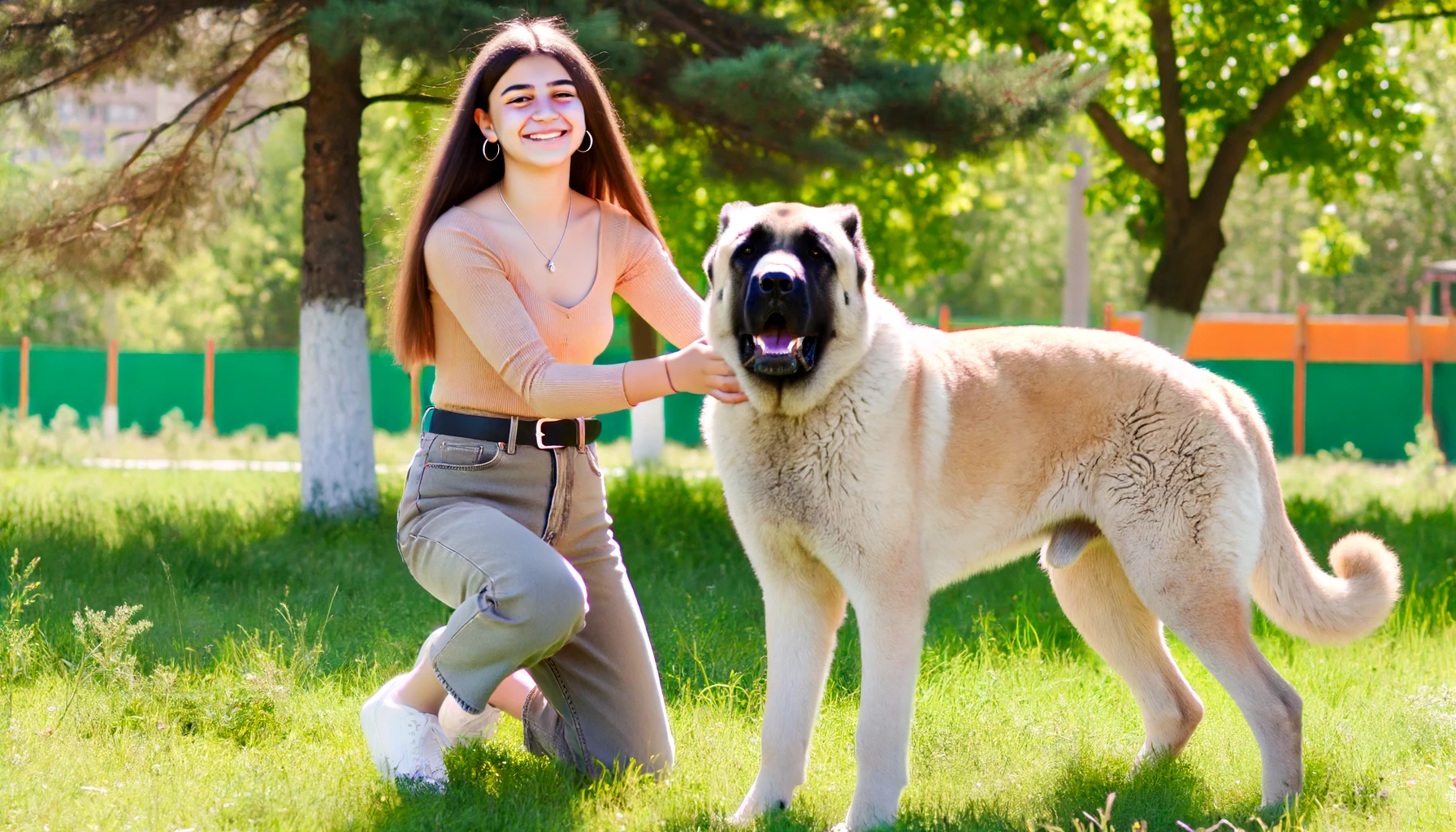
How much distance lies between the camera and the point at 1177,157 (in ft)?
32.5

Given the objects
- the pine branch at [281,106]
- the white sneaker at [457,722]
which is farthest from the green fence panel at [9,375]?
the white sneaker at [457,722]

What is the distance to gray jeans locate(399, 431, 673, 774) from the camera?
10.5ft

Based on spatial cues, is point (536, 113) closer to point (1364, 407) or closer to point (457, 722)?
point (457, 722)

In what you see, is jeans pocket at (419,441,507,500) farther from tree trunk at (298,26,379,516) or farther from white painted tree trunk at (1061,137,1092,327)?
white painted tree trunk at (1061,137,1092,327)

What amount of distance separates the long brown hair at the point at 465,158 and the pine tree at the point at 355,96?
8.07 ft

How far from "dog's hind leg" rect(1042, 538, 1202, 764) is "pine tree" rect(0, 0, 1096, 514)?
3.68 metres

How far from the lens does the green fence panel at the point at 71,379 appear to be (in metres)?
23.6

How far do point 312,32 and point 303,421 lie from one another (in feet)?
9.52

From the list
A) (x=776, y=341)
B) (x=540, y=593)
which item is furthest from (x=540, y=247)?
(x=540, y=593)

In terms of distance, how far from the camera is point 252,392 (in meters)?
23.0

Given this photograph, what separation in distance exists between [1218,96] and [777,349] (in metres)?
8.80

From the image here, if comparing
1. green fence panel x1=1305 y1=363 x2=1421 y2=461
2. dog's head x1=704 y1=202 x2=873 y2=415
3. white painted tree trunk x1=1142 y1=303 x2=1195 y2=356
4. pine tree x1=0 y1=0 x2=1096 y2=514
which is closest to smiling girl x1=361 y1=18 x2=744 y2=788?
dog's head x1=704 y1=202 x2=873 y2=415

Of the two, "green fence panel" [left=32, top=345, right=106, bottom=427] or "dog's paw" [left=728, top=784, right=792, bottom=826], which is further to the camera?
"green fence panel" [left=32, top=345, right=106, bottom=427]

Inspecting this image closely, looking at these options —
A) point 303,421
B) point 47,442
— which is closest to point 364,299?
point 303,421
